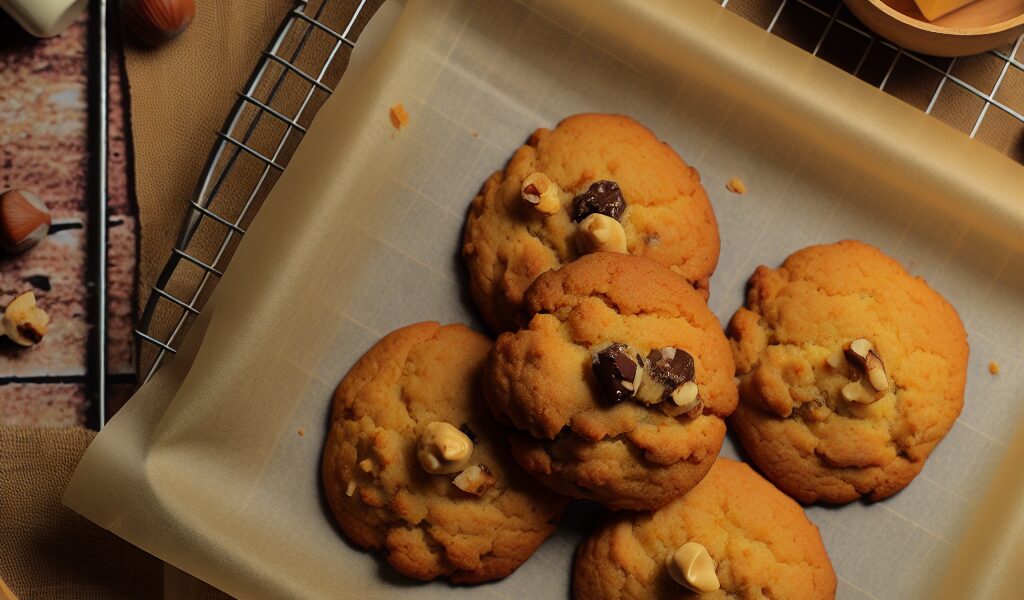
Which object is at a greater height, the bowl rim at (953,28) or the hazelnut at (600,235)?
the bowl rim at (953,28)

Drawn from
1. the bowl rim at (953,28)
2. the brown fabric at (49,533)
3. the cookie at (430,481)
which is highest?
the bowl rim at (953,28)

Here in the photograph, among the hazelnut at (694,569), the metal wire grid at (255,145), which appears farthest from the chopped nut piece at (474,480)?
the metal wire grid at (255,145)

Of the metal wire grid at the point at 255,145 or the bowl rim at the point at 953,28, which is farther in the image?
the metal wire grid at the point at 255,145

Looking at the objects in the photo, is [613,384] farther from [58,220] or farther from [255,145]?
[58,220]

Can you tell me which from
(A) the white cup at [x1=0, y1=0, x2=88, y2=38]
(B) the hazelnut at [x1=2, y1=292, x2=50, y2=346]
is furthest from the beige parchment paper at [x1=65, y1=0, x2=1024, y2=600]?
(A) the white cup at [x1=0, y1=0, x2=88, y2=38]

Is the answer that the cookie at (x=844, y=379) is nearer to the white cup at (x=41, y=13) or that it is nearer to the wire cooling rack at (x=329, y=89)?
the wire cooling rack at (x=329, y=89)

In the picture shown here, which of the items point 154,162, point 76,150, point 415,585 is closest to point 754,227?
point 415,585

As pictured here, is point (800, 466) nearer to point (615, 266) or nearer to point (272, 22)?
point (615, 266)

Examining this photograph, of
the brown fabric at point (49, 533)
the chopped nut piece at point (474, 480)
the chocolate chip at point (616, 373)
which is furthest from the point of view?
the brown fabric at point (49, 533)
